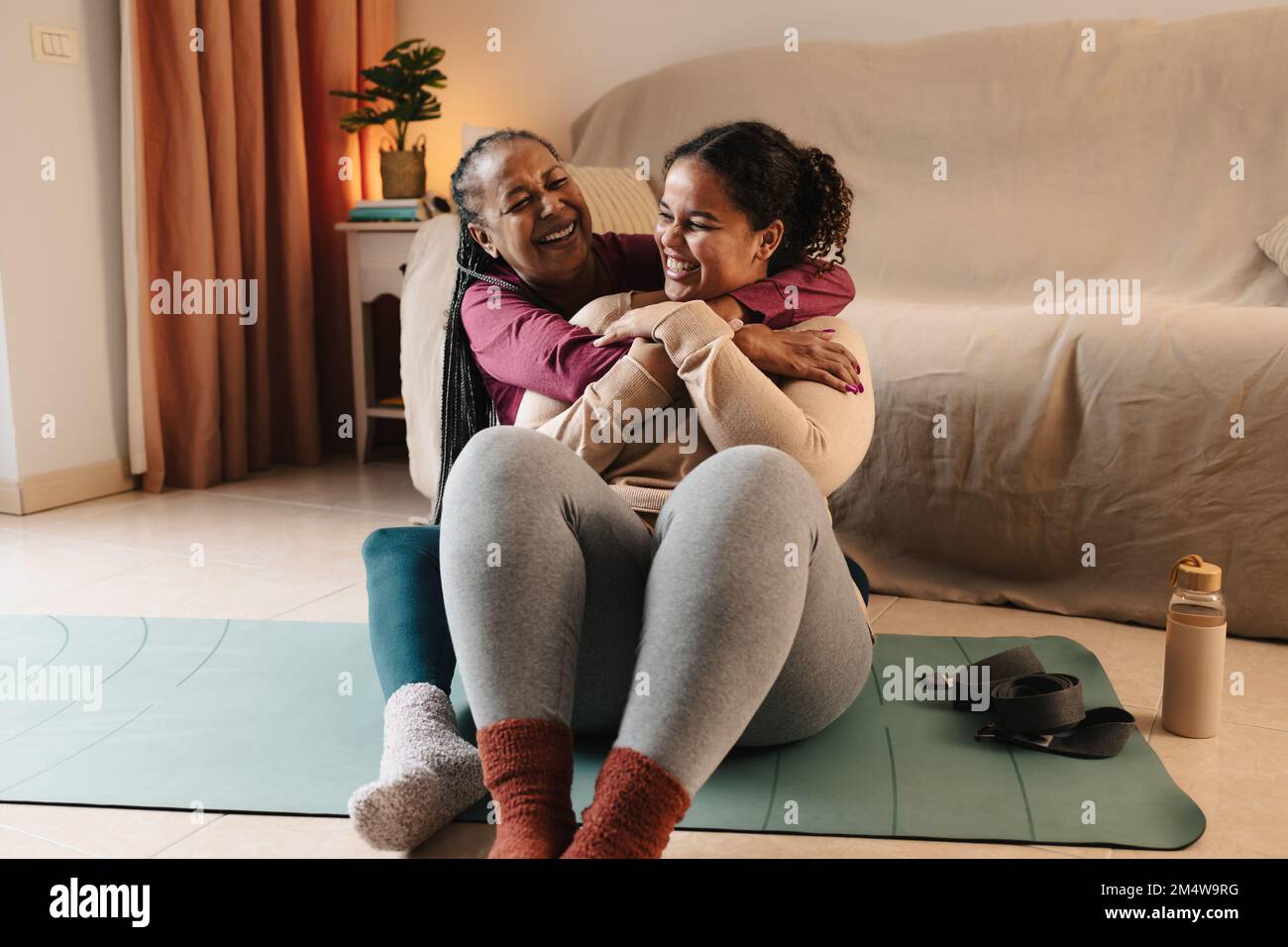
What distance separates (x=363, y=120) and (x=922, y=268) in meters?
1.41

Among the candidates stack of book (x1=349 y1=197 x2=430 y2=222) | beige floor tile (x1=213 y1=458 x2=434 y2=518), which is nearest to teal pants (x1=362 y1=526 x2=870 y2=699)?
beige floor tile (x1=213 y1=458 x2=434 y2=518)

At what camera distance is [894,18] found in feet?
8.52

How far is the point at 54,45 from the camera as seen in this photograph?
2371 millimetres

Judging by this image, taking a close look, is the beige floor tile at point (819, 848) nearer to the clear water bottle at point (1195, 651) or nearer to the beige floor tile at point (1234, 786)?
the beige floor tile at point (1234, 786)

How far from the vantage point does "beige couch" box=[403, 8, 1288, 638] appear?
5.52 ft

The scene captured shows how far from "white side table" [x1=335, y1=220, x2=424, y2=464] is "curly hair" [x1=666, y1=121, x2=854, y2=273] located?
1.54 m

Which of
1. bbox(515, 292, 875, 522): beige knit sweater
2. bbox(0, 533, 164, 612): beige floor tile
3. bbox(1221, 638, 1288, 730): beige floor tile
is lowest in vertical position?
bbox(1221, 638, 1288, 730): beige floor tile

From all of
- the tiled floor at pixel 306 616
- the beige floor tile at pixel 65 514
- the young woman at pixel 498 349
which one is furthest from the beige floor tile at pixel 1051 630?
the beige floor tile at pixel 65 514

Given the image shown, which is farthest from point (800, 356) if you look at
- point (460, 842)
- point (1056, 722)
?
point (460, 842)

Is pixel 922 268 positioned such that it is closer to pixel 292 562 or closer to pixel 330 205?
pixel 292 562

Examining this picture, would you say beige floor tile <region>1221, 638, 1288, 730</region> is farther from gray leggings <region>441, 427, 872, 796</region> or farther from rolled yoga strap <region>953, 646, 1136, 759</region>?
Answer: gray leggings <region>441, 427, 872, 796</region>

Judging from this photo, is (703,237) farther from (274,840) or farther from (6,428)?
(6,428)

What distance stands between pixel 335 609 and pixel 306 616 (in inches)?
2.0

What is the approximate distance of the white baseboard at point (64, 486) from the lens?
7.91 ft
